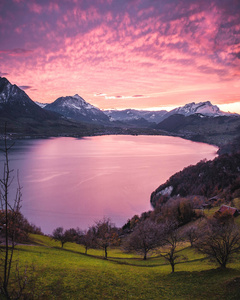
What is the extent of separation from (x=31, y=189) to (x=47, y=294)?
90564 millimetres

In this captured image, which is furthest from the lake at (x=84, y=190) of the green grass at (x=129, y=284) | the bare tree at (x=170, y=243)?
the green grass at (x=129, y=284)

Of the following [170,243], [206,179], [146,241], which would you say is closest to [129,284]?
[170,243]

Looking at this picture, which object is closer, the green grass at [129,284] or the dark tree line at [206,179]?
the green grass at [129,284]

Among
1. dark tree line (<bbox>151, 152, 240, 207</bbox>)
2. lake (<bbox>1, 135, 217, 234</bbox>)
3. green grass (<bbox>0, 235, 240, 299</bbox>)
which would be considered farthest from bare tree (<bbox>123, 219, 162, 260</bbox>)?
dark tree line (<bbox>151, 152, 240, 207</bbox>)

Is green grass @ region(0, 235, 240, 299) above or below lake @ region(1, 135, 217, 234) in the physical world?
above

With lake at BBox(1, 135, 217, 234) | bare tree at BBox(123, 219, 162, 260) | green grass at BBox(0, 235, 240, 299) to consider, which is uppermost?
green grass at BBox(0, 235, 240, 299)

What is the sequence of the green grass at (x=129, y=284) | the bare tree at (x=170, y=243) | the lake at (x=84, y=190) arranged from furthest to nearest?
the lake at (x=84, y=190)
the bare tree at (x=170, y=243)
the green grass at (x=129, y=284)

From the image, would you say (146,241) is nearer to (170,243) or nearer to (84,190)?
(170,243)

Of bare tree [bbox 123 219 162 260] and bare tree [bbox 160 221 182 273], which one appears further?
bare tree [bbox 123 219 162 260]

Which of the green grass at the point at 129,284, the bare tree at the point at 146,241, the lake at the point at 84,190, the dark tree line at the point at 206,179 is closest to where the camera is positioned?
the green grass at the point at 129,284

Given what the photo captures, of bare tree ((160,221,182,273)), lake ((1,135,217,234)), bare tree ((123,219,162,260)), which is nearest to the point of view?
bare tree ((160,221,182,273))

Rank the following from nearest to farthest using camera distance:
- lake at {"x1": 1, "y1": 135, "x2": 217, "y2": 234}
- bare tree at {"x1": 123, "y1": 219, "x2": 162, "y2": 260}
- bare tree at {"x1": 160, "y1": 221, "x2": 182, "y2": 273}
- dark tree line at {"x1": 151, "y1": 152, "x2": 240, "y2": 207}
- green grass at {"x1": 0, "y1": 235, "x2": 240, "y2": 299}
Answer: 1. green grass at {"x1": 0, "y1": 235, "x2": 240, "y2": 299}
2. bare tree at {"x1": 160, "y1": 221, "x2": 182, "y2": 273}
3. bare tree at {"x1": 123, "y1": 219, "x2": 162, "y2": 260}
4. lake at {"x1": 1, "y1": 135, "x2": 217, "y2": 234}
5. dark tree line at {"x1": 151, "y1": 152, "x2": 240, "y2": 207}

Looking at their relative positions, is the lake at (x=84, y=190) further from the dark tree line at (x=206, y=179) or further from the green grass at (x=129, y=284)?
the green grass at (x=129, y=284)

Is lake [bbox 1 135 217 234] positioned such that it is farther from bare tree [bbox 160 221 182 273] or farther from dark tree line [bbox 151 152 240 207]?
bare tree [bbox 160 221 182 273]
